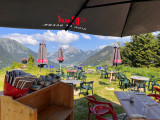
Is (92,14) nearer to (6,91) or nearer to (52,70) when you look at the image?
(6,91)

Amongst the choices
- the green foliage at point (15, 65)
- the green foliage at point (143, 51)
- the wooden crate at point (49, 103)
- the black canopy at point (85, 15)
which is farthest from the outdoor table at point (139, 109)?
the green foliage at point (143, 51)

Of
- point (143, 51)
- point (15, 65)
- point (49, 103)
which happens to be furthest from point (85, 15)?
point (143, 51)

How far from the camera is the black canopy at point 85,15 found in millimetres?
1523

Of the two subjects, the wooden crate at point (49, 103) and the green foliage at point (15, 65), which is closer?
the wooden crate at point (49, 103)

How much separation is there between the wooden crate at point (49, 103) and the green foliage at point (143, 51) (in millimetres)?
21487

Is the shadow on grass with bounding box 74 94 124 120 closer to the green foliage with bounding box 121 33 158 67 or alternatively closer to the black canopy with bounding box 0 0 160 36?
the black canopy with bounding box 0 0 160 36

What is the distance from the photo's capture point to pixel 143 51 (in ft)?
67.3

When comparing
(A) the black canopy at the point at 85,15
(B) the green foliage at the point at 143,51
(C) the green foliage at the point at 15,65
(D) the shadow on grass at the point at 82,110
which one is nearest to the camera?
(A) the black canopy at the point at 85,15

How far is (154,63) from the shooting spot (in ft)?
68.2

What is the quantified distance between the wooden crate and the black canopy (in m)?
1.04

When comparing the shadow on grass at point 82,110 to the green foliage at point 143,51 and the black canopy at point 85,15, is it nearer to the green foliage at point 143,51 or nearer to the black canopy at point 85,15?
the black canopy at point 85,15

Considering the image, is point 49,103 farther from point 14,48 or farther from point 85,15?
point 14,48

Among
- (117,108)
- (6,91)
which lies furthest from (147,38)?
(6,91)

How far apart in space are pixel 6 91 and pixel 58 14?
129 cm
